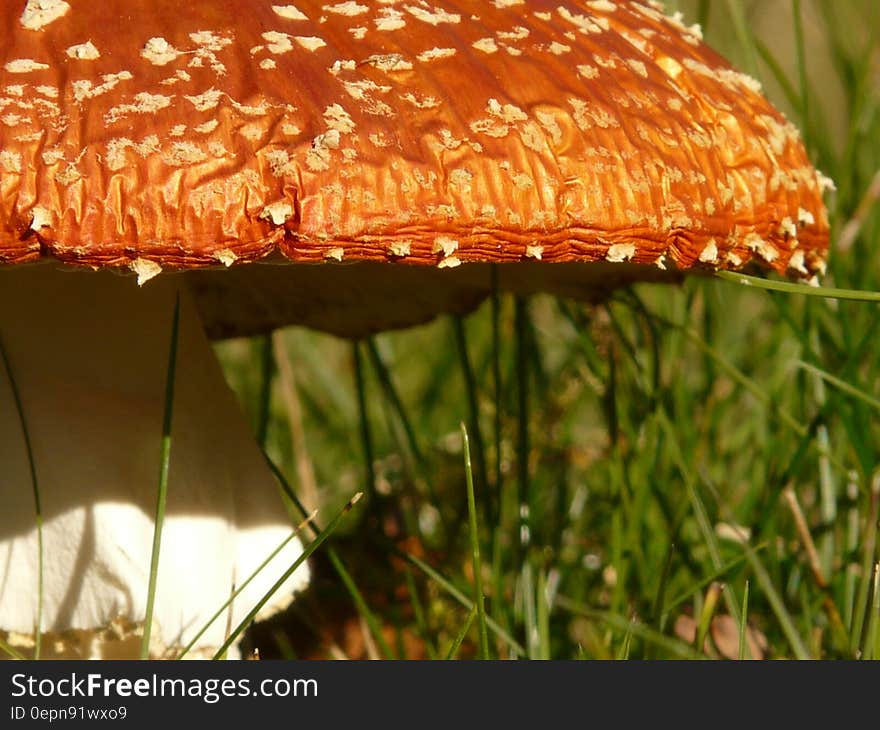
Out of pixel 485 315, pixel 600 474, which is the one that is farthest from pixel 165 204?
pixel 485 315

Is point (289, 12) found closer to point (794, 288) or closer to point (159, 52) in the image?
point (159, 52)

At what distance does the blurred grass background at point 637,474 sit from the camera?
5.99ft

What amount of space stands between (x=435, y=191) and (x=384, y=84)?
15 centimetres

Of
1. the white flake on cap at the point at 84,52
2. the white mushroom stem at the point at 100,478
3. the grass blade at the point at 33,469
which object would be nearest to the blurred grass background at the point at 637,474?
the white mushroom stem at the point at 100,478

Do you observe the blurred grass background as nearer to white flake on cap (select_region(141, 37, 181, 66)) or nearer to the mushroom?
the mushroom

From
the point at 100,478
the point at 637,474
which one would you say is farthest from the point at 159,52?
the point at 637,474

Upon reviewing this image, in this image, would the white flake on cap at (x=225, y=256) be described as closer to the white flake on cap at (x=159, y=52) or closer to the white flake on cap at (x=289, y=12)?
the white flake on cap at (x=159, y=52)

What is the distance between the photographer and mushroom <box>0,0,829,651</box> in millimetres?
1124

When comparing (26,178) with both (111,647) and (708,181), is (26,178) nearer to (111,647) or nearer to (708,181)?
(708,181)

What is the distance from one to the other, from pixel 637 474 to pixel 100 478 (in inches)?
39.0

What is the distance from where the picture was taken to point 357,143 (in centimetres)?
117

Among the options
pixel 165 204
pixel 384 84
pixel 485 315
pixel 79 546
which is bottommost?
pixel 79 546

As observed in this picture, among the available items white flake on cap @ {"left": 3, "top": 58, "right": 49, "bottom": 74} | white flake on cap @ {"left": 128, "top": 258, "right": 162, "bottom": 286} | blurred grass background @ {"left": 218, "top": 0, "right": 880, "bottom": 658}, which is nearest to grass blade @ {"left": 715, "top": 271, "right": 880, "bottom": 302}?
blurred grass background @ {"left": 218, "top": 0, "right": 880, "bottom": 658}

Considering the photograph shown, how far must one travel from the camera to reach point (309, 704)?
4.89 ft
